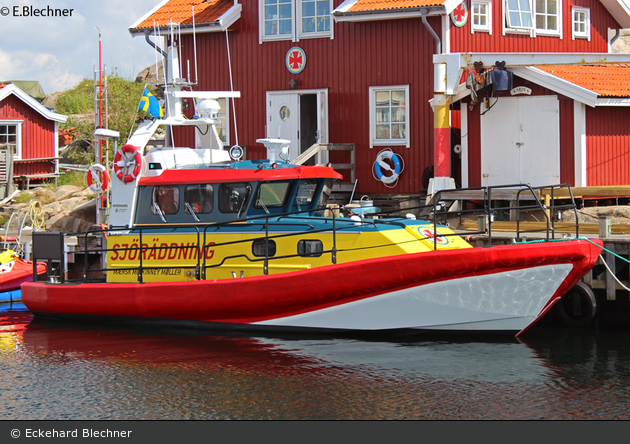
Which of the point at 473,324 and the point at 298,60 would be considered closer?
the point at 473,324

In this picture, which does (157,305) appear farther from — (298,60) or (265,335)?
(298,60)

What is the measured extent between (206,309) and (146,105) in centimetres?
344

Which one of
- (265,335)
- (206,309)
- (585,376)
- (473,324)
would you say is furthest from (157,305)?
(585,376)

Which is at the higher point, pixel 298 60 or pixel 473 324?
pixel 298 60

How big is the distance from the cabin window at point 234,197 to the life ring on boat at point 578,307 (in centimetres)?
491

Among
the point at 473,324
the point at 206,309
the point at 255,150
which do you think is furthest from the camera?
the point at 255,150

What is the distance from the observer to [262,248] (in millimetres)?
9789

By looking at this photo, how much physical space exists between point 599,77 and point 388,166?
16.1ft

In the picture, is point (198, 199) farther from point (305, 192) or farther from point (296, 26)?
point (296, 26)

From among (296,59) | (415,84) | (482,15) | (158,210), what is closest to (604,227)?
(158,210)

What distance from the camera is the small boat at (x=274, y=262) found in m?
8.67

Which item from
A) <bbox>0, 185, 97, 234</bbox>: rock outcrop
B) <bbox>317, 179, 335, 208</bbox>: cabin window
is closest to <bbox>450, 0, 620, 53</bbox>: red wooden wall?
<bbox>317, 179, 335, 208</bbox>: cabin window

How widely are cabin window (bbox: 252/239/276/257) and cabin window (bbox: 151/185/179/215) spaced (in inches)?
54.6

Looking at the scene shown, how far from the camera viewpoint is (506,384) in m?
7.62
